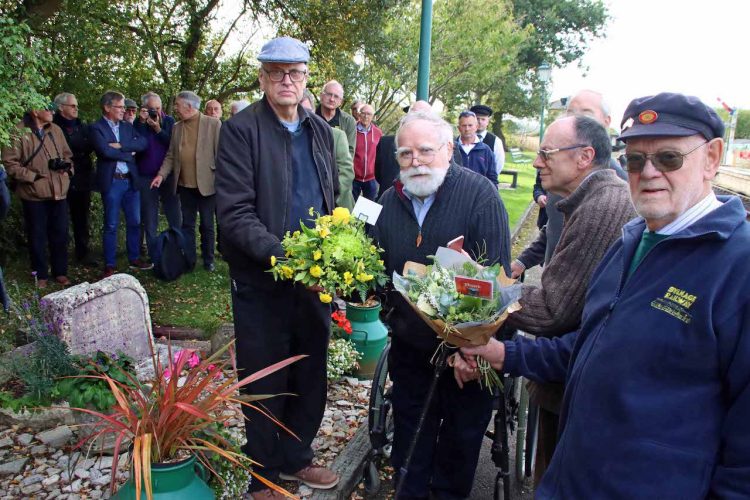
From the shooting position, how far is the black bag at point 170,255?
6.52 metres

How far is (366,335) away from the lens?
4.83 metres

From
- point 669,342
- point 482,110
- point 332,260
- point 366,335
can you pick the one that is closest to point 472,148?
point 482,110

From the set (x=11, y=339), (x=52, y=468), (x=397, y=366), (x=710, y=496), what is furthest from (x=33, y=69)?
(x=710, y=496)

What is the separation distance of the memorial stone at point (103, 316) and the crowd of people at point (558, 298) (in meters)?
1.60

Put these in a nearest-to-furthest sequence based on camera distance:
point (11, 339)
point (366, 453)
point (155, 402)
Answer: point (155, 402)
point (366, 453)
point (11, 339)

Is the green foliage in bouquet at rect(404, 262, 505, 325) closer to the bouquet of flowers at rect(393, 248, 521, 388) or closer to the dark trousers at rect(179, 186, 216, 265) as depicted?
the bouquet of flowers at rect(393, 248, 521, 388)

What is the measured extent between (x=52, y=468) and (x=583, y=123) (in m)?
3.61

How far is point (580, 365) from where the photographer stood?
73.1 inches

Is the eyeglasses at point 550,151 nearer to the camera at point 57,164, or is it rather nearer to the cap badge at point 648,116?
the cap badge at point 648,116

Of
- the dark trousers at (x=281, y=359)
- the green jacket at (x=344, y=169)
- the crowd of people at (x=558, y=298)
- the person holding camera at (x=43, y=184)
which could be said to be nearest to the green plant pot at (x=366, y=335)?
the green jacket at (x=344, y=169)

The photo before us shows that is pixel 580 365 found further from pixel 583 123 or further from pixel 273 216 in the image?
pixel 273 216

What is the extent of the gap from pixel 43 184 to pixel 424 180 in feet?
17.8

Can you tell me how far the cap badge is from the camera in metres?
1.70

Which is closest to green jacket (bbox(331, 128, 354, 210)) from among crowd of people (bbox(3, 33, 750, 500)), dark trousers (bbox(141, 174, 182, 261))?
crowd of people (bbox(3, 33, 750, 500))
